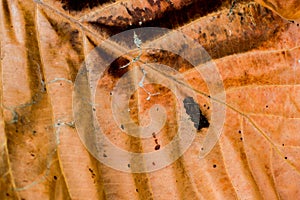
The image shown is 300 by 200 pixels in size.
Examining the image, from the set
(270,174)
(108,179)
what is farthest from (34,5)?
(270,174)

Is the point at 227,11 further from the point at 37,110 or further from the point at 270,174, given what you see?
the point at 37,110

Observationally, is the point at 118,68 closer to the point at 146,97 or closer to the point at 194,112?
the point at 146,97

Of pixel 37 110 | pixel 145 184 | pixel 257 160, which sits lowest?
pixel 145 184

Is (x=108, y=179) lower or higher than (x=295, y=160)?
lower

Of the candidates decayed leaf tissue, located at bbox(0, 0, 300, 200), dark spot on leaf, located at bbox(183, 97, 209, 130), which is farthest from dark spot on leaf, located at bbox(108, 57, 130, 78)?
dark spot on leaf, located at bbox(183, 97, 209, 130)

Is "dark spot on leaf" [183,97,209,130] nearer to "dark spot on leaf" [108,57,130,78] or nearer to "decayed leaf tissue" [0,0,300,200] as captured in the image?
"decayed leaf tissue" [0,0,300,200]

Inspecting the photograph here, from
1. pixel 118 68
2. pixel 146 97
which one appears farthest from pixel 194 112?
pixel 118 68

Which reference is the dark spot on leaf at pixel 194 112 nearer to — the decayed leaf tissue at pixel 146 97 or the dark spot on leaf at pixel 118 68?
the decayed leaf tissue at pixel 146 97

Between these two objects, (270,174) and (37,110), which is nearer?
(37,110)
